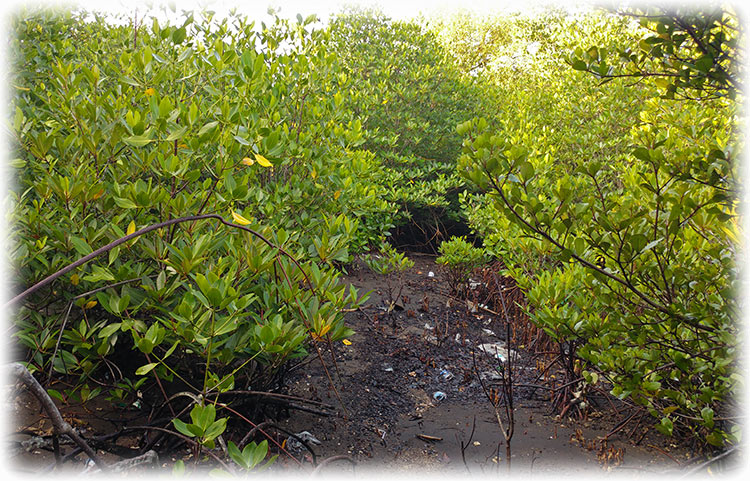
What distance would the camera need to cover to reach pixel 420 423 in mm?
3547

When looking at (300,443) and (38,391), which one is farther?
(300,443)

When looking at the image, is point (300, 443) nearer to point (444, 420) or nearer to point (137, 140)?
point (444, 420)

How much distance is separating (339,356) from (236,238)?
226 cm

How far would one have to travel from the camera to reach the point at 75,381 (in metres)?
2.77

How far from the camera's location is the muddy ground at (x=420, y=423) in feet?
8.59

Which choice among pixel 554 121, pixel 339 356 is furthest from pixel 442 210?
pixel 339 356

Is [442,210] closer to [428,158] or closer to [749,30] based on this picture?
[428,158]

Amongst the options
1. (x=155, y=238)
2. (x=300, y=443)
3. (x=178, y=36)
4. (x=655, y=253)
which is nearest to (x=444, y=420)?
(x=300, y=443)

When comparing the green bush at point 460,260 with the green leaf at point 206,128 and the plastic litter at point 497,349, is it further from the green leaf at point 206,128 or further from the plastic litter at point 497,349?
the green leaf at point 206,128

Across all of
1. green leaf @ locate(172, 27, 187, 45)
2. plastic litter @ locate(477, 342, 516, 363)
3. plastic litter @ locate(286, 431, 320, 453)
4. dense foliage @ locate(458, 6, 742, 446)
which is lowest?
plastic litter @ locate(477, 342, 516, 363)

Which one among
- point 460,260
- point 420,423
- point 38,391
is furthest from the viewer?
point 460,260

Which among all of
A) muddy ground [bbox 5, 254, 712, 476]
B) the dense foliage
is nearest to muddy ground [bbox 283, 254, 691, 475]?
muddy ground [bbox 5, 254, 712, 476]

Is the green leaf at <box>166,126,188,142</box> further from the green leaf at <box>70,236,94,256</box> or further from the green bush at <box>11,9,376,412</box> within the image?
the green leaf at <box>70,236,94,256</box>

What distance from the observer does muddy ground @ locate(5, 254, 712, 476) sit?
2617mm
